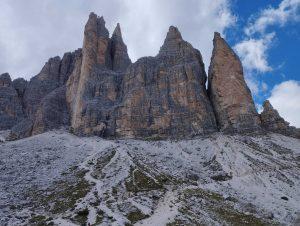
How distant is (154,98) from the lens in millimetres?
103688

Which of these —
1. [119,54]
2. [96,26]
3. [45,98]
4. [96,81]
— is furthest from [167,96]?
[96,26]

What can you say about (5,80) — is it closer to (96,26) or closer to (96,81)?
(96,26)

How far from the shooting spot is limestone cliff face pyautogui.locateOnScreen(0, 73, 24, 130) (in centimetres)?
13238

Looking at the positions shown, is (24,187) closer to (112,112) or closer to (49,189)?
(49,189)

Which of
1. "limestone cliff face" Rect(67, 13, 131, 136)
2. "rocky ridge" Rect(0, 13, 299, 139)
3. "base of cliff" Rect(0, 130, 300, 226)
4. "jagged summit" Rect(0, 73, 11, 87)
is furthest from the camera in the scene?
"jagged summit" Rect(0, 73, 11, 87)

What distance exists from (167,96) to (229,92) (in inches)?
617

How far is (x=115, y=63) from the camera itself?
130m

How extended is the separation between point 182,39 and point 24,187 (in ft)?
229

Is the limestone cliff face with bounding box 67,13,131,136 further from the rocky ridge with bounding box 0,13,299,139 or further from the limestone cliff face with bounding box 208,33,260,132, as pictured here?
the limestone cliff face with bounding box 208,33,260,132

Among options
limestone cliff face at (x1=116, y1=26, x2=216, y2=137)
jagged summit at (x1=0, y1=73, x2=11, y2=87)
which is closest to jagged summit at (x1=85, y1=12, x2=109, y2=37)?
limestone cliff face at (x1=116, y1=26, x2=216, y2=137)

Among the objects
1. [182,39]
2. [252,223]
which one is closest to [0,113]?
[182,39]

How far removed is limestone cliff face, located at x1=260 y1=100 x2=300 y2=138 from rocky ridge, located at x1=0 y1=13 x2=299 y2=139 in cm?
22

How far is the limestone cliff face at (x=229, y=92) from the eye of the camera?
9319 cm

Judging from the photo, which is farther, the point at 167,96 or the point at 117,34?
the point at 117,34
